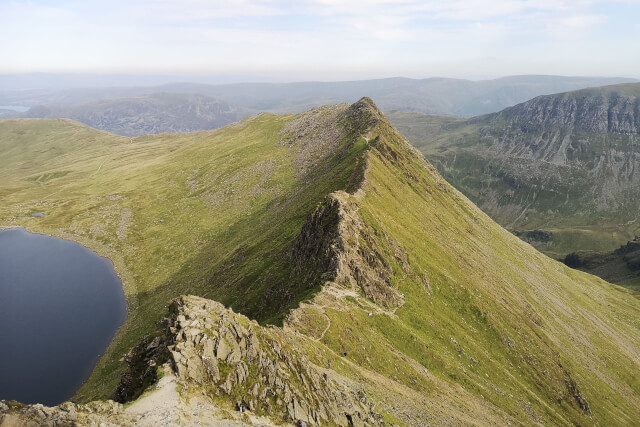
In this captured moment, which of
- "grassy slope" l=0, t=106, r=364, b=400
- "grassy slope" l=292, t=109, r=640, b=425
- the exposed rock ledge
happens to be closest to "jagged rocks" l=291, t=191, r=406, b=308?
"grassy slope" l=292, t=109, r=640, b=425

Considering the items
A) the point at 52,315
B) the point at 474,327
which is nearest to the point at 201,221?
the point at 52,315

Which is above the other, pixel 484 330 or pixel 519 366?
pixel 484 330

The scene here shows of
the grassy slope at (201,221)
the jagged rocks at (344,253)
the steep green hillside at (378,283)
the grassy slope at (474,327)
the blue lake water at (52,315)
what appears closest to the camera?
the steep green hillside at (378,283)

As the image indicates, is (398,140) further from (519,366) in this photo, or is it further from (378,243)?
(519,366)

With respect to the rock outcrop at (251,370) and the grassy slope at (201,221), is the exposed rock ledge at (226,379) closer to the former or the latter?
the rock outcrop at (251,370)

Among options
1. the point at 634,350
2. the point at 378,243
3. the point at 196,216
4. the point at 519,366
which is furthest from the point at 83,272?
the point at 634,350

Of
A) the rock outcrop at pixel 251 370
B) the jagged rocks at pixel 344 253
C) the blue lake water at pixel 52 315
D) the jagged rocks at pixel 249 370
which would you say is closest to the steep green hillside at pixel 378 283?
the jagged rocks at pixel 344 253

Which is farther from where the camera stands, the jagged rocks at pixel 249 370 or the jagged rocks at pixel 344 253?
the jagged rocks at pixel 344 253
